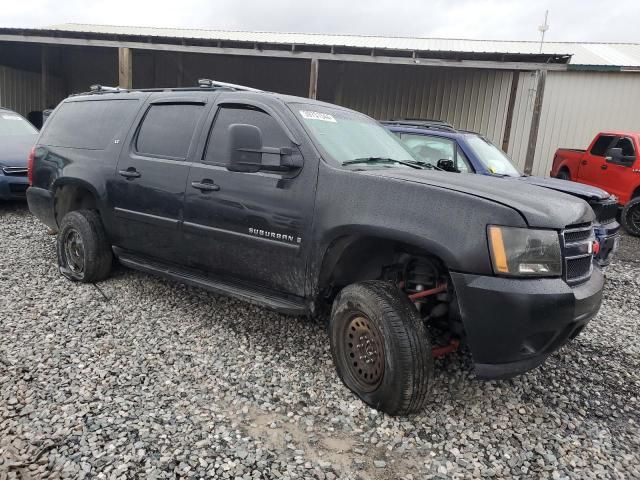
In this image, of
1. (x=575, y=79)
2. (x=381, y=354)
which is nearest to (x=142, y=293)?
(x=381, y=354)

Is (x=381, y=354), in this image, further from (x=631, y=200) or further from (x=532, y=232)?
(x=631, y=200)

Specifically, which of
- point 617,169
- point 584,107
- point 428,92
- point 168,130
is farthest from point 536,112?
point 168,130

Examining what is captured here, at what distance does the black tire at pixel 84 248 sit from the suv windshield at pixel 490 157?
14.0ft

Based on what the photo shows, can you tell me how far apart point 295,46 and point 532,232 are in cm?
1011

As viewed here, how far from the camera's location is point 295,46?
1122cm

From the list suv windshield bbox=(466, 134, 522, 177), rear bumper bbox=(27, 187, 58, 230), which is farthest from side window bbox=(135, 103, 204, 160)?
suv windshield bbox=(466, 134, 522, 177)

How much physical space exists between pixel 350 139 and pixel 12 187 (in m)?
6.10

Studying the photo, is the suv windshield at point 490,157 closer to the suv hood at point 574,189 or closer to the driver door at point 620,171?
the suv hood at point 574,189

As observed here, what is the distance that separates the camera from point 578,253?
258 cm

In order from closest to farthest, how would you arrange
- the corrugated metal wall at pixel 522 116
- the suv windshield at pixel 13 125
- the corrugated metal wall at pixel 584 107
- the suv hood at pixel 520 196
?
1. the suv hood at pixel 520 196
2. the suv windshield at pixel 13 125
3. the corrugated metal wall at pixel 584 107
4. the corrugated metal wall at pixel 522 116

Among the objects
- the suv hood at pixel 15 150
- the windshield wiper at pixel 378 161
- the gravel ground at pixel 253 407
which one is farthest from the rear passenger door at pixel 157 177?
the suv hood at pixel 15 150

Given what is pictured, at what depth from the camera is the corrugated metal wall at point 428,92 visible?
14522 millimetres

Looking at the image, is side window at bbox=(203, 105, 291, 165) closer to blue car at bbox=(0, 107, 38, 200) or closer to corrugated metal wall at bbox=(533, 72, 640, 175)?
blue car at bbox=(0, 107, 38, 200)

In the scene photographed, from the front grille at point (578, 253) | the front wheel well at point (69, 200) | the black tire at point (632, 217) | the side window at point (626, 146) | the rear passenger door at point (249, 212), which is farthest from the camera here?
the side window at point (626, 146)
